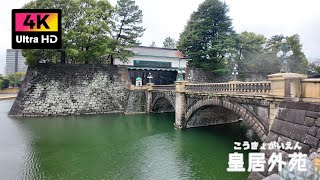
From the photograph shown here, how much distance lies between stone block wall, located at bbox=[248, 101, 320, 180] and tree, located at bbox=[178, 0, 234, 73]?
30.8m

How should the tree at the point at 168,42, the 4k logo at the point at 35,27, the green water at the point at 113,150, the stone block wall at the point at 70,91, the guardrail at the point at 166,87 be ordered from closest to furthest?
the 4k logo at the point at 35,27
the green water at the point at 113,150
the guardrail at the point at 166,87
the stone block wall at the point at 70,91
the tree at the point at 168,42

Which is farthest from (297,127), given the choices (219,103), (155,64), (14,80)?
(14,80)

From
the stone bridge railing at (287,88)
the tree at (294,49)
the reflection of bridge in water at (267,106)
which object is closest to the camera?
the reflection of bridge in water at (267,106)

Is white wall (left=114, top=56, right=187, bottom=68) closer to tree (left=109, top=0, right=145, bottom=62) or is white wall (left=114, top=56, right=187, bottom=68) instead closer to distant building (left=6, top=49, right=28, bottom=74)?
tree (left=109, top=0, right=145, bottom=62)

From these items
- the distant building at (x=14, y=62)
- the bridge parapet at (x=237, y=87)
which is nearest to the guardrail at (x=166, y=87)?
the bridge parapet at (x=237, y=87)

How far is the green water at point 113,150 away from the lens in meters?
12.5

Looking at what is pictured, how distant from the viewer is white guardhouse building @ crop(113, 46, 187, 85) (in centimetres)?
4128

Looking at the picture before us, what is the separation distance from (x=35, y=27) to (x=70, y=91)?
2481 cm

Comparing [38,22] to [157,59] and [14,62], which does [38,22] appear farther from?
[14,62]

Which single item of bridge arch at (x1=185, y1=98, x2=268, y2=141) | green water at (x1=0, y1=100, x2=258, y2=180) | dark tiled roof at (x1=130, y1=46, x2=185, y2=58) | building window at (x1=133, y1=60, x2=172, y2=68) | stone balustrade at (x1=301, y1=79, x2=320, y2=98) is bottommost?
green water at (x1=0, y1=100, x2=258, y2=180)

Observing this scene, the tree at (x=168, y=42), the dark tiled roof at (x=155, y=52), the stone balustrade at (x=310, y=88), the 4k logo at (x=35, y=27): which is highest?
the tree at (x=168, y=42)

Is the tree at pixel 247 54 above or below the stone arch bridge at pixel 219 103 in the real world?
above

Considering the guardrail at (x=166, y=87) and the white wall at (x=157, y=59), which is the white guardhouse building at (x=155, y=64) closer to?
the white wall at (x=157, y=59)

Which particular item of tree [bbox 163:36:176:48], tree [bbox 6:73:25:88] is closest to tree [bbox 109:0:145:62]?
tree [bbox 163:36:176:48]
